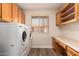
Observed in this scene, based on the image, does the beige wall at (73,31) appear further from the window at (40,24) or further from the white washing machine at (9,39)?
the window at (40,24)

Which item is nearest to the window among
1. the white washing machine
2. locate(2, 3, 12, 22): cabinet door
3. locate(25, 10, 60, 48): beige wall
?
locate(25, 10, 60, 48): beige wall

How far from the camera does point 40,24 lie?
7.34 meters

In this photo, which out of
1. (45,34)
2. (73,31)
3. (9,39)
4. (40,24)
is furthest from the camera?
(40,24)

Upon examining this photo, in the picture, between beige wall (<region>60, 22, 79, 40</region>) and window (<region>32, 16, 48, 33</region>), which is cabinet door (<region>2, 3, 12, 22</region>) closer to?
beige wall (<region>60, 22, 79, 40</region>)

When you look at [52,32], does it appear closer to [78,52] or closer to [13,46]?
[13,46]

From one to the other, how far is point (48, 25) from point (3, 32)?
4.65 meters

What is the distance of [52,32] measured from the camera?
7000 mm

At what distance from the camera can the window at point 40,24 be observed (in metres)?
7.17

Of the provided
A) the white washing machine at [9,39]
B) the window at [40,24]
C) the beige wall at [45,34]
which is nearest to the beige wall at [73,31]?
the white washing machine at [9,39]

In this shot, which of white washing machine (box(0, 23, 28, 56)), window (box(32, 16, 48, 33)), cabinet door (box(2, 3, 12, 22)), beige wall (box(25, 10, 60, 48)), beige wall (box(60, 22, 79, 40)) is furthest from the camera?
window (box(32, 16, 48, 33))

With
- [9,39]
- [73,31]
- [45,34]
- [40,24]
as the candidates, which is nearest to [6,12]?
[9,39]

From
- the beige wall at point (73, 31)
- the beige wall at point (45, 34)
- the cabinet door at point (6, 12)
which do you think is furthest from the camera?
the beige wall at point (45, 34)

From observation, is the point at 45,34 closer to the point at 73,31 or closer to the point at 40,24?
the point at 40,24

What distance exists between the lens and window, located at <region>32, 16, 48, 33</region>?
282 inches
